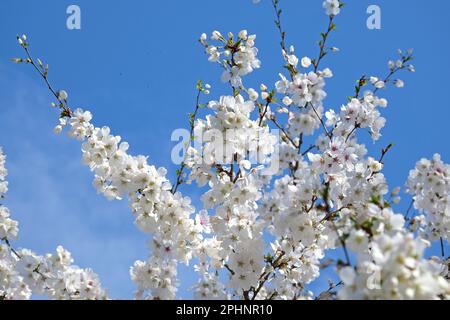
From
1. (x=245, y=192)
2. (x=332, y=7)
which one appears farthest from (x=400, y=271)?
(x=332, y=7)

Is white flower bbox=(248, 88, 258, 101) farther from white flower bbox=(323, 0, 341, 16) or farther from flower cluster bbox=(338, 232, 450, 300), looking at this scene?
flower cluster bbox=(338, 232, 450, 300)

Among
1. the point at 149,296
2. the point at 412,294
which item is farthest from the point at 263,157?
the point at 412,294

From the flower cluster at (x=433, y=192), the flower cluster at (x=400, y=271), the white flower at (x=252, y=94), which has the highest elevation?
the white flower at (x=252, y=94)

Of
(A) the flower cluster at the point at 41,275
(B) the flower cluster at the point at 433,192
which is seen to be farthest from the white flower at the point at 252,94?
(A) the flower cluster at the point at 41,275

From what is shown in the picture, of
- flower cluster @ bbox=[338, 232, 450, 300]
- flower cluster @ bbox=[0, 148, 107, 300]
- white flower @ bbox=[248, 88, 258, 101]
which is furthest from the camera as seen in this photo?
white flower @ bbox=[248, 88, 258, 101]

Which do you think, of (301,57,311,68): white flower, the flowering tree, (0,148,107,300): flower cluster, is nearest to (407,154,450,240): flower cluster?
the flowering tree

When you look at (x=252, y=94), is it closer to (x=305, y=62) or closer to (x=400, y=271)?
(x=305, y=62)

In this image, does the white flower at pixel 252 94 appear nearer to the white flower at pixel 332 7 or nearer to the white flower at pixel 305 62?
the white flower at pixel 305 62

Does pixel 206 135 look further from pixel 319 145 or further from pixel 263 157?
pixel 319 145

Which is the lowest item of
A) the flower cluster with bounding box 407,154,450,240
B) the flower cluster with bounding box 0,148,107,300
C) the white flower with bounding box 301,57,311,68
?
the flower cluster with bounding box 0,148,107,300

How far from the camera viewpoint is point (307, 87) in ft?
15.7

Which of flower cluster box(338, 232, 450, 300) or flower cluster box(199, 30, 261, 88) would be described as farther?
flower cluster box(199, 30, 261, 88)

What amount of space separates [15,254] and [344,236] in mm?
3849
